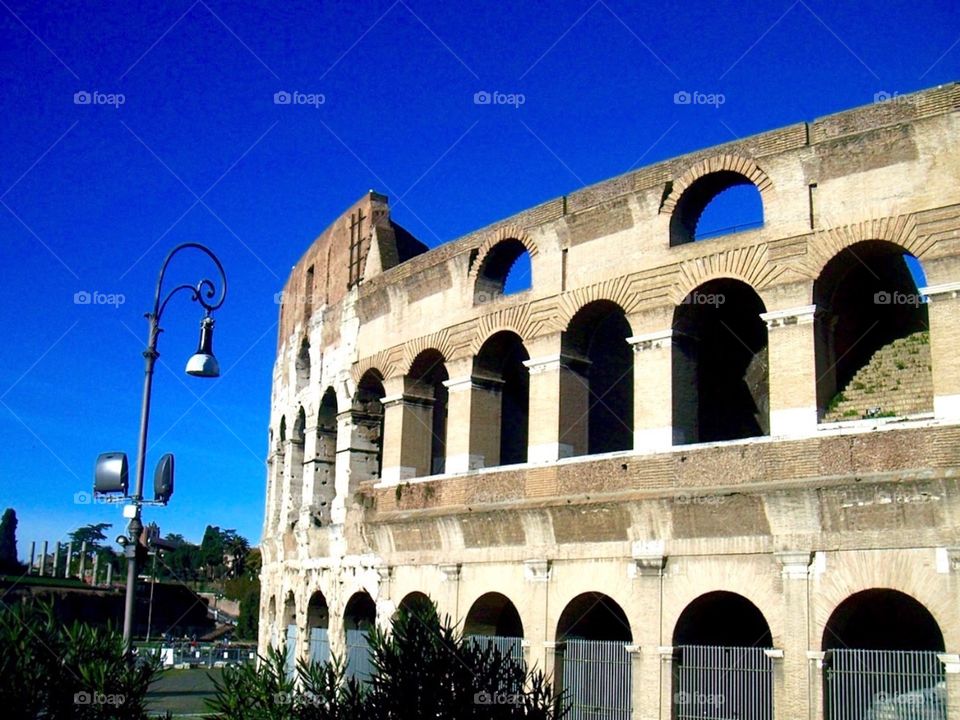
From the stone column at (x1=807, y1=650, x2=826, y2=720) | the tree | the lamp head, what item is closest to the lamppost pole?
the lamp head

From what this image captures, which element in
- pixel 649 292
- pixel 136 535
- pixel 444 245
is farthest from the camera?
pixel 444 245

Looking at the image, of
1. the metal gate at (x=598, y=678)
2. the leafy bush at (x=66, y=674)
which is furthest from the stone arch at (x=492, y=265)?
the leafy bush at (x=66, y=674)

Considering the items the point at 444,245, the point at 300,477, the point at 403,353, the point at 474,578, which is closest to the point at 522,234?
the point at 444,245

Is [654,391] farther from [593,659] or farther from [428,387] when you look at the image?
[428,387]

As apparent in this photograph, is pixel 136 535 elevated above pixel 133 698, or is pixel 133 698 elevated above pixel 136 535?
pixel 136 535

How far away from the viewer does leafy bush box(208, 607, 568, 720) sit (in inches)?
362

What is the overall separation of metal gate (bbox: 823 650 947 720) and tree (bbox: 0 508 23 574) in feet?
165

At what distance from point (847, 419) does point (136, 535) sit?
8.16 metres

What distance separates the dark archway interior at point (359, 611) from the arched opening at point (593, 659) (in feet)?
16.1

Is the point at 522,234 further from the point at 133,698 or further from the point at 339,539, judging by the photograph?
the point at 133,698

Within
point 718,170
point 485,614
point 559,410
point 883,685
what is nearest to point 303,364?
point 485,614

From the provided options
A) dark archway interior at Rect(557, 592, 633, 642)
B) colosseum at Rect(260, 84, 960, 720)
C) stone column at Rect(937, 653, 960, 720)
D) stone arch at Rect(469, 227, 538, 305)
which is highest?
stone arch at Rect(469, 227, 538, 305)

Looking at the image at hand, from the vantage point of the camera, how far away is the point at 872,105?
1330 centimetres

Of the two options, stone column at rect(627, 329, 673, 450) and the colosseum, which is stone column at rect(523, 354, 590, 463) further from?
stone column at rect(627, 329, 673, 450)
